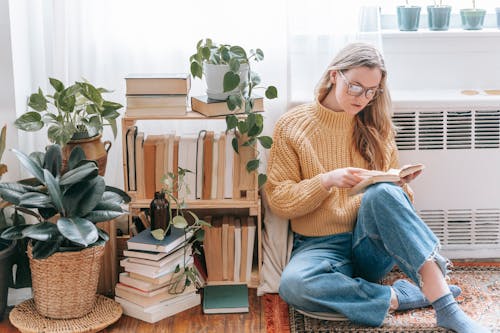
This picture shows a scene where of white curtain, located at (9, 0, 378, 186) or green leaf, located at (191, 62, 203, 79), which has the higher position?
white curtain, located at (9, 0, 378, 186)

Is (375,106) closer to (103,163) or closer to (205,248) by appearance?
(205,248)

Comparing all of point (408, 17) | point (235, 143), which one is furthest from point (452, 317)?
point (408, 17)

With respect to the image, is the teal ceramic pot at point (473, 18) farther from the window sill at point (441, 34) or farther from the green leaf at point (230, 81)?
the green leaf at point (230, 81)

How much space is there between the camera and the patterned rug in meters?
2.41

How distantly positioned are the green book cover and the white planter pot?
66cm

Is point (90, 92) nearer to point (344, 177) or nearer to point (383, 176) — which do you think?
point (344, 177)

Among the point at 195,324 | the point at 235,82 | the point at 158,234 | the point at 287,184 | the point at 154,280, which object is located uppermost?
the point at 235,82

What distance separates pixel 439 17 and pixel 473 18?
0.14 m

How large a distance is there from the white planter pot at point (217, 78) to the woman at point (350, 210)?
22cm

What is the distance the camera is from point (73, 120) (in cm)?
257

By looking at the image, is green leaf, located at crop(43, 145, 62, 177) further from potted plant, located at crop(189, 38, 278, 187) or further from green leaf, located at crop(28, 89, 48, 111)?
potted plant, located at crop(189, 38, 278, 187)

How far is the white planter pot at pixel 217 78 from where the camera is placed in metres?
2.54

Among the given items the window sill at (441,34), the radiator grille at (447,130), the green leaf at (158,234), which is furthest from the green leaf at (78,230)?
the window sill at (441,34)

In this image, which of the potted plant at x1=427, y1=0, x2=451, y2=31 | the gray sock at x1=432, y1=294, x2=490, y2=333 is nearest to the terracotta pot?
the gray sock at x1=432, y1=294, x2=490, y2=333
